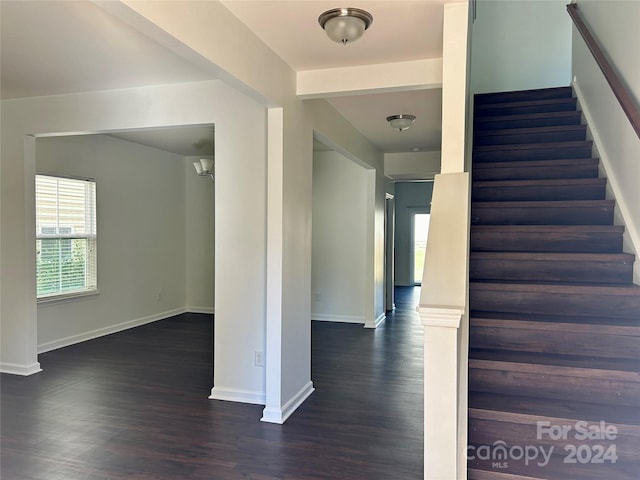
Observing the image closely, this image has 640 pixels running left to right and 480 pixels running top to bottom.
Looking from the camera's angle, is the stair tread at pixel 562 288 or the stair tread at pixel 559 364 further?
the stair tread at pixel 562 288

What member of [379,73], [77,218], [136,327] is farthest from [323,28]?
[136,327]

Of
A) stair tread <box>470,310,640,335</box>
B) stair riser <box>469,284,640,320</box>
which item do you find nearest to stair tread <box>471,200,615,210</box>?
stair riser <box>469,284,640,320</box>

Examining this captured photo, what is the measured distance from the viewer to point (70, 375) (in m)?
4.04

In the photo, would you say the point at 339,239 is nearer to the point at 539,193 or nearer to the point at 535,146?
the point at 535,146

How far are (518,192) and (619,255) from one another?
32.7 inches

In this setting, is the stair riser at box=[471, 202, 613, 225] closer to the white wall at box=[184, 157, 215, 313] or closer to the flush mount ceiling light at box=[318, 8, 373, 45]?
the flush mount ceiling light at box=[318, 8, 373, 45]

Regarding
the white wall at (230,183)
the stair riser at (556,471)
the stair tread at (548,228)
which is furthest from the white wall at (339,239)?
the stair riser at (556,471)

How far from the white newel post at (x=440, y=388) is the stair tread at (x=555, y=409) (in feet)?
1.70

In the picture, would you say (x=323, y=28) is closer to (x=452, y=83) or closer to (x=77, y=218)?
(x=452, y=83)

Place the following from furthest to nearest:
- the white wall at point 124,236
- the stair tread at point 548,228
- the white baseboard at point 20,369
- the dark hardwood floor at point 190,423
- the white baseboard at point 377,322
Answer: the white baseboard at point 377,322 → the white wall at point 124,236 → the white baseboard at point 20,369 → the stair tread at point 548,228 → the dark hardwood floor at point 190,423

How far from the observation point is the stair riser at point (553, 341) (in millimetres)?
2143

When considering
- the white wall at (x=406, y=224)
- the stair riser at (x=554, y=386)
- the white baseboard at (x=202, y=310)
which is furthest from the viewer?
the white wall at (x=406, y=224)

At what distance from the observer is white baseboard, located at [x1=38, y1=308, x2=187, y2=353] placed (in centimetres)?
490

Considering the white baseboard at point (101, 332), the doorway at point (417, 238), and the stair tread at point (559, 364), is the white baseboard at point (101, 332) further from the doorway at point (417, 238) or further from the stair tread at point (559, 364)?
the doorway at point (417, 238)
